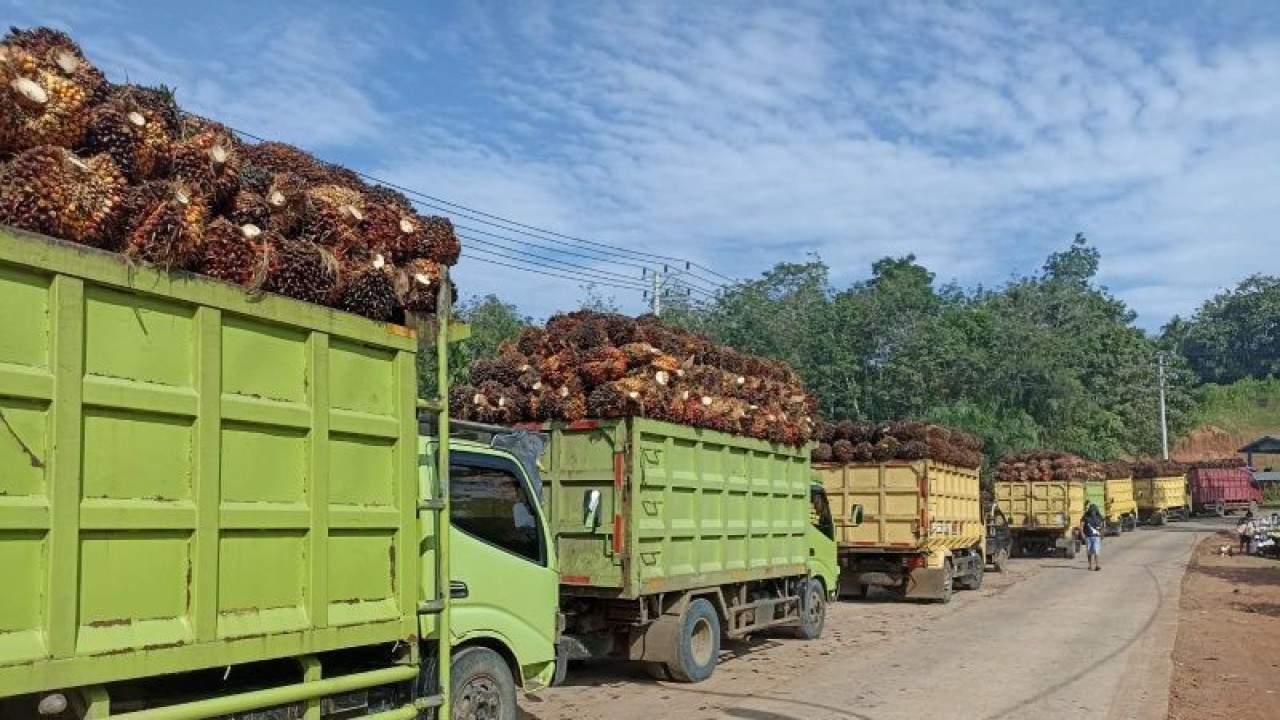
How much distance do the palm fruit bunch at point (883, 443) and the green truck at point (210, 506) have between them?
42.8 ft

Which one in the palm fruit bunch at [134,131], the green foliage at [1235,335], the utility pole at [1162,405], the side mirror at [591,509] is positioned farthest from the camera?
the green foliage at [1235,335]

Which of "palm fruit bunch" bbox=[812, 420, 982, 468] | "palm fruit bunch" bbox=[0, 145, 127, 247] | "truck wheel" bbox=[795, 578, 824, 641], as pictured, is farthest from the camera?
"palm fruit bunch" bbox=[812, 420, 982, 468]

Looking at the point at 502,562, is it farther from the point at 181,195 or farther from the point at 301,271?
the point at 181,195

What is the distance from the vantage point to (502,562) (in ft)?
21.5

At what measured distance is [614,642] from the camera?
9.98m

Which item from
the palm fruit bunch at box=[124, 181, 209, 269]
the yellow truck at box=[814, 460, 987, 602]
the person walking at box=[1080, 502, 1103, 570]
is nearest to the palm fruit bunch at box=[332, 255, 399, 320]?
the palm fruit bunch at box=[124, 181, 209, 269]

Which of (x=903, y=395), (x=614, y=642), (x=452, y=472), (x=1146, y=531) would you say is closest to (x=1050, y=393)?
(x=1146, y=531)

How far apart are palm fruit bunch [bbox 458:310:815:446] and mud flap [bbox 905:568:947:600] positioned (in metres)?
6.89

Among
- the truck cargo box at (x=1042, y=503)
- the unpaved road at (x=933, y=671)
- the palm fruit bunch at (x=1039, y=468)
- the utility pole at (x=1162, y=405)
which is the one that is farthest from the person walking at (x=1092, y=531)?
the utility pole at (x=1162, y=405)

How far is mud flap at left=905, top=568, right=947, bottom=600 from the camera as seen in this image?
1770 centimetres

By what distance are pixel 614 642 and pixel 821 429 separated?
9.67 m

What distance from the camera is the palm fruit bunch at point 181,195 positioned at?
399cm

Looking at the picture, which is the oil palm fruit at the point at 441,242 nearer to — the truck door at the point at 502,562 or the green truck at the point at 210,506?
the green truck at the point at 210,506

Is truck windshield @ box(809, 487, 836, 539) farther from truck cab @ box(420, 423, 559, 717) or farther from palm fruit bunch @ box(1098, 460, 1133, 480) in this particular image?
palm fruit bunch @ box(1098, 460, 1133, 480)
